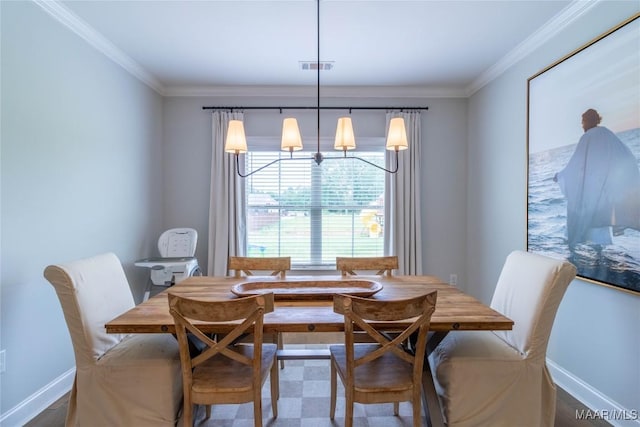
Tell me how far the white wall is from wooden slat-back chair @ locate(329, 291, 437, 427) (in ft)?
7.81

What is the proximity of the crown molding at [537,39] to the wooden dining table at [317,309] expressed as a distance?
2028 millimetres

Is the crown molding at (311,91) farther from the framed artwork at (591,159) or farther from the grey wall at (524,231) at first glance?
the framed artwork at (591,159)

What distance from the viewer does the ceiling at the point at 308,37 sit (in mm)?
2207

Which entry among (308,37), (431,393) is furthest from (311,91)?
(431,393)

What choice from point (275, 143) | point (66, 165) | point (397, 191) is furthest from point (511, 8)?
Answer: point (66, 165)

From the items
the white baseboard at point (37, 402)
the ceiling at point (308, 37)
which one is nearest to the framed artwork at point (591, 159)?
the ceiling at point (308, 37)

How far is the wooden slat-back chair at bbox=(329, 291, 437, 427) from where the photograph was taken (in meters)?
1.45

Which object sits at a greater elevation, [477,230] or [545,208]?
[545,208]

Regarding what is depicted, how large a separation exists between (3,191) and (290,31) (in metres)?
2.11

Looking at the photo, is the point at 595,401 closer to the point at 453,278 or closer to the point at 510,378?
the point at 510,378

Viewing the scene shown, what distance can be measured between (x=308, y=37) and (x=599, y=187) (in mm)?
2262

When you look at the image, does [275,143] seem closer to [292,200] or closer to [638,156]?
[292,200]

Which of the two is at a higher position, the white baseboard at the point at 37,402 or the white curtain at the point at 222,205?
the white curtain at the point at 222,205

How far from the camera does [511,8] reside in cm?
222
